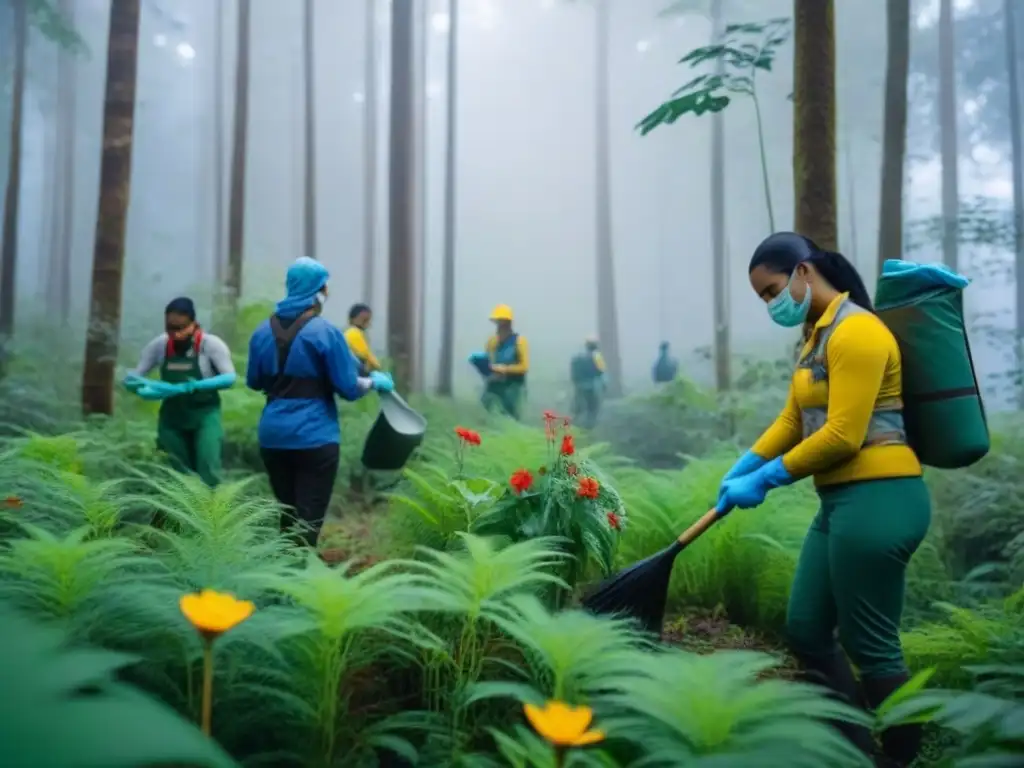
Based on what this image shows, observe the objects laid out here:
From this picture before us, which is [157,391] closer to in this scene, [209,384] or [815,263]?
[209,384]

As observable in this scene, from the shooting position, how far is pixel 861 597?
7.02 ft

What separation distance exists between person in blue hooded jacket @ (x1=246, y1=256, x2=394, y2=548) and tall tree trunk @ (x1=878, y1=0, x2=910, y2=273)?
5.80 meters

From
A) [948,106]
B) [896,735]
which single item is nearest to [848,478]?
[896,735]

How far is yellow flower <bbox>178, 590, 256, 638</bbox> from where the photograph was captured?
1.21 m

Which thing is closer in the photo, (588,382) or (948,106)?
(588,382)

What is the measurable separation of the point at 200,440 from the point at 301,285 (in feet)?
4.36

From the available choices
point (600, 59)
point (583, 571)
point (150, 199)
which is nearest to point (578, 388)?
point (583, 571)

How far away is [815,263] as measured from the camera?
231cm

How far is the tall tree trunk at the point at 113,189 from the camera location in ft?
19.0

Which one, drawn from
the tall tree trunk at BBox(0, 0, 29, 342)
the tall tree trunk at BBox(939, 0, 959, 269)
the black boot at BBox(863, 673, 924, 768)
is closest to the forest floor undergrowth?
the black boot at BBox(863, 673, 924, 768)

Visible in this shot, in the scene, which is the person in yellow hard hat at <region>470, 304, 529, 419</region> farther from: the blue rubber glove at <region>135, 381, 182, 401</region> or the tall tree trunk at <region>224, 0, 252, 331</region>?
the tall tree trunk at <region>224, 0, 252, 331</region>

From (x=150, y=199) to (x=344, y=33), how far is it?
1482 centimetres

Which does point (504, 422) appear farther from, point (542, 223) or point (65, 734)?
point (542, 223)

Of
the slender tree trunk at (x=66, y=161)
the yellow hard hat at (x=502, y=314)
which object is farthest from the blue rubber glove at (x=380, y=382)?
the slender tree trunk at (x=66, y=161)
